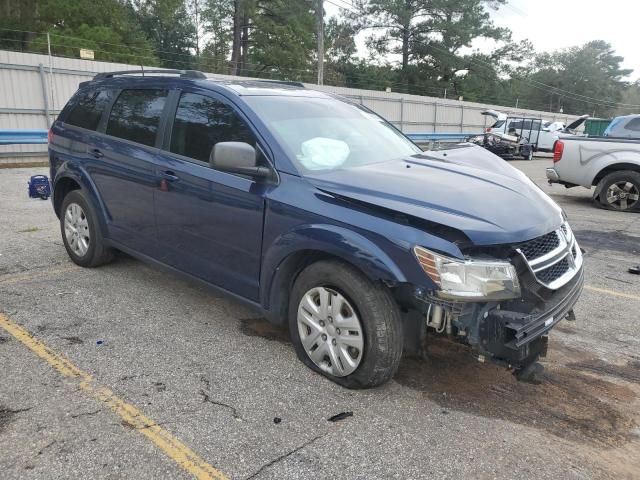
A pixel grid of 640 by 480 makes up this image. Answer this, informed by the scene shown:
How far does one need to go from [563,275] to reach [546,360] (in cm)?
86

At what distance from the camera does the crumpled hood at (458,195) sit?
9.32ft

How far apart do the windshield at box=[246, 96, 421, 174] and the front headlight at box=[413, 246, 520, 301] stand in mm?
1063

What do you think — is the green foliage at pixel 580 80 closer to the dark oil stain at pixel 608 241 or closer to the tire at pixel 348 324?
the dark oil stain at pixel 608 241

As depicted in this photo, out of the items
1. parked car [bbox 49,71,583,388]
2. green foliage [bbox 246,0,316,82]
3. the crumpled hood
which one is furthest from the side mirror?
green foliage [bbox 246,0,316,82]

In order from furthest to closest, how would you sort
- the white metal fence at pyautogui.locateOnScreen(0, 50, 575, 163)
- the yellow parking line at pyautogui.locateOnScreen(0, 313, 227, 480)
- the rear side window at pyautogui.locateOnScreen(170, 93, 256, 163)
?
the white metal fence at pyautogui.locateOnScreen(0, 50, 575, 163) → the rear side window at pyautogui.locateOnScreen(170, 93, 256, 163) → the yellow parking line at pyautogui.locateOnScreen(0, 313, 227, 480)

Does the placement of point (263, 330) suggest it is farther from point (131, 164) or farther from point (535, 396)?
point (535, 396)

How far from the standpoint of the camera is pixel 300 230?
3.19 meters

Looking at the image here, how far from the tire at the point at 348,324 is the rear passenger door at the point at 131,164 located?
1.70 meters

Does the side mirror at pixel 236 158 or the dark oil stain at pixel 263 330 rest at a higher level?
the side mirror at pixel 236 158

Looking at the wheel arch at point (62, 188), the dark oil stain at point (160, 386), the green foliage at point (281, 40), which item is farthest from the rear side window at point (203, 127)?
the green foliage at point (281, 40)

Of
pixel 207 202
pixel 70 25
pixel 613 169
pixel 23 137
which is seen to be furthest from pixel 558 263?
pixel 70 25

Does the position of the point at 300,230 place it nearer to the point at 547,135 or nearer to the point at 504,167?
the point at 504,167

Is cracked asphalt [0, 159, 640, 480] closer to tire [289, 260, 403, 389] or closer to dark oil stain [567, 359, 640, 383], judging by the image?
dark oil stain [567, 359, 640, 383]

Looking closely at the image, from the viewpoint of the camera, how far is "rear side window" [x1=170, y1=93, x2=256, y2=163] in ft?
12.1
